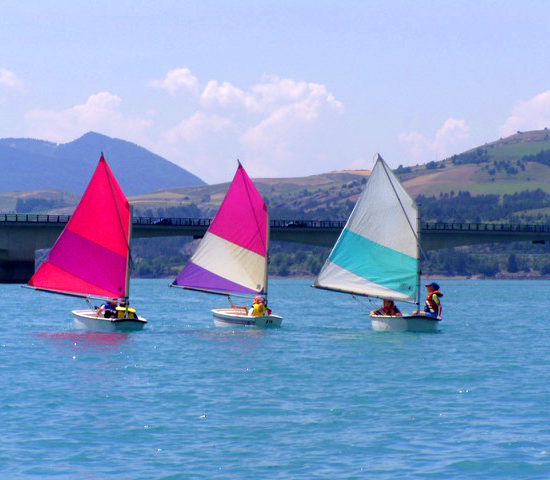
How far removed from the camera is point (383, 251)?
62.5 m

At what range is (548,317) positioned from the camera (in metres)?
91.9

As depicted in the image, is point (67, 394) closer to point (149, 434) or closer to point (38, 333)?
point (149, 434)

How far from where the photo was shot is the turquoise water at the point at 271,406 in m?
26.8

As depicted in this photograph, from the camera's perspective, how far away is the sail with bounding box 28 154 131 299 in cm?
5884

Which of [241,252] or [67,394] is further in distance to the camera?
[241,252]

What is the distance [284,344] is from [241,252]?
8996mm

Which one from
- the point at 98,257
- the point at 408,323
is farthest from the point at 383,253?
the point at 98,257

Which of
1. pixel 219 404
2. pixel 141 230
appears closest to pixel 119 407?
pixel 219 404

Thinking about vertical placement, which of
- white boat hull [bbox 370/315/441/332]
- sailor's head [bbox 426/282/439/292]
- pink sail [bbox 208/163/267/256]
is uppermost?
pink sail [bbox 208/163/267/256]

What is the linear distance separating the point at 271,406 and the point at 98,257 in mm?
25619

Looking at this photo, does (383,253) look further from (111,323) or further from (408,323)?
(111,323)

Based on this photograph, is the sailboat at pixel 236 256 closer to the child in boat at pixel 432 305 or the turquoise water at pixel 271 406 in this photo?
the turquoise water at pixel 271 406

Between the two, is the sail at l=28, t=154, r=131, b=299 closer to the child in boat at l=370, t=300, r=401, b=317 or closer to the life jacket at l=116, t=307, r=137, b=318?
the life jacket at l=116, t=307, r=137, b=318

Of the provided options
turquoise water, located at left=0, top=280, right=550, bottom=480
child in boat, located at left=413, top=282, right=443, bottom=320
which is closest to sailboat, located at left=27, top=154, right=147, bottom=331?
turquoise water, located at left=0, top=280, right=550, bottom=480
